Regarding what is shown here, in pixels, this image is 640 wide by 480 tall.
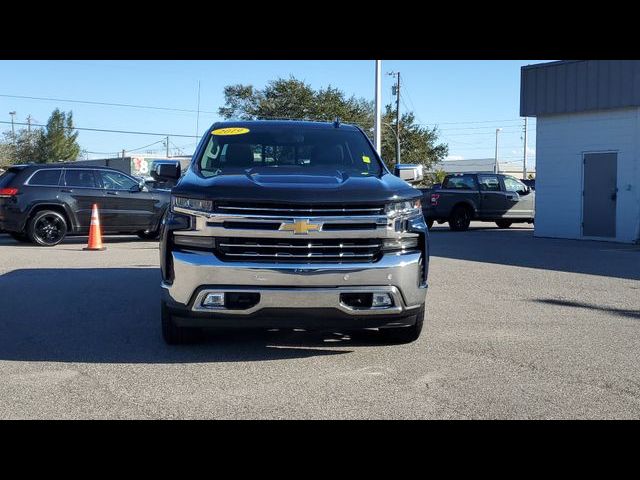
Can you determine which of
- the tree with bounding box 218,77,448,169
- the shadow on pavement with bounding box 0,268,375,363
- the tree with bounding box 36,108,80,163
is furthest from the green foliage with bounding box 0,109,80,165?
the shadow on pavement with bounding box 0,268,375,363

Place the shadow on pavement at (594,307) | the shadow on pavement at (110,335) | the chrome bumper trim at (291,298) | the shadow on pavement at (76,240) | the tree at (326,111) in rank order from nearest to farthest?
1. the chrome bumper trim at (291,298)
2. the shadow on pavement at (110,335)
3. the shadow on pavement at (594,307)
4. the shadow on pavement at (76,240)
5. the tree at (326,111)

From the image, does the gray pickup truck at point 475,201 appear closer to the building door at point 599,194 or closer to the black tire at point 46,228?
the building door at point 599,194

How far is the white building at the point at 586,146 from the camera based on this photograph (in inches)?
731

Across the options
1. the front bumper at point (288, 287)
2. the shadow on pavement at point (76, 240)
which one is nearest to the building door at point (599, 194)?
the shadow on pavement at point (76, 240)

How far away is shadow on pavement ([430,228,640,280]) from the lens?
1310 centimetres

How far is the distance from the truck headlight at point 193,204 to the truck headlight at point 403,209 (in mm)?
1366

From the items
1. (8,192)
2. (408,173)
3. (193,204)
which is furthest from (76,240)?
(193,204)
